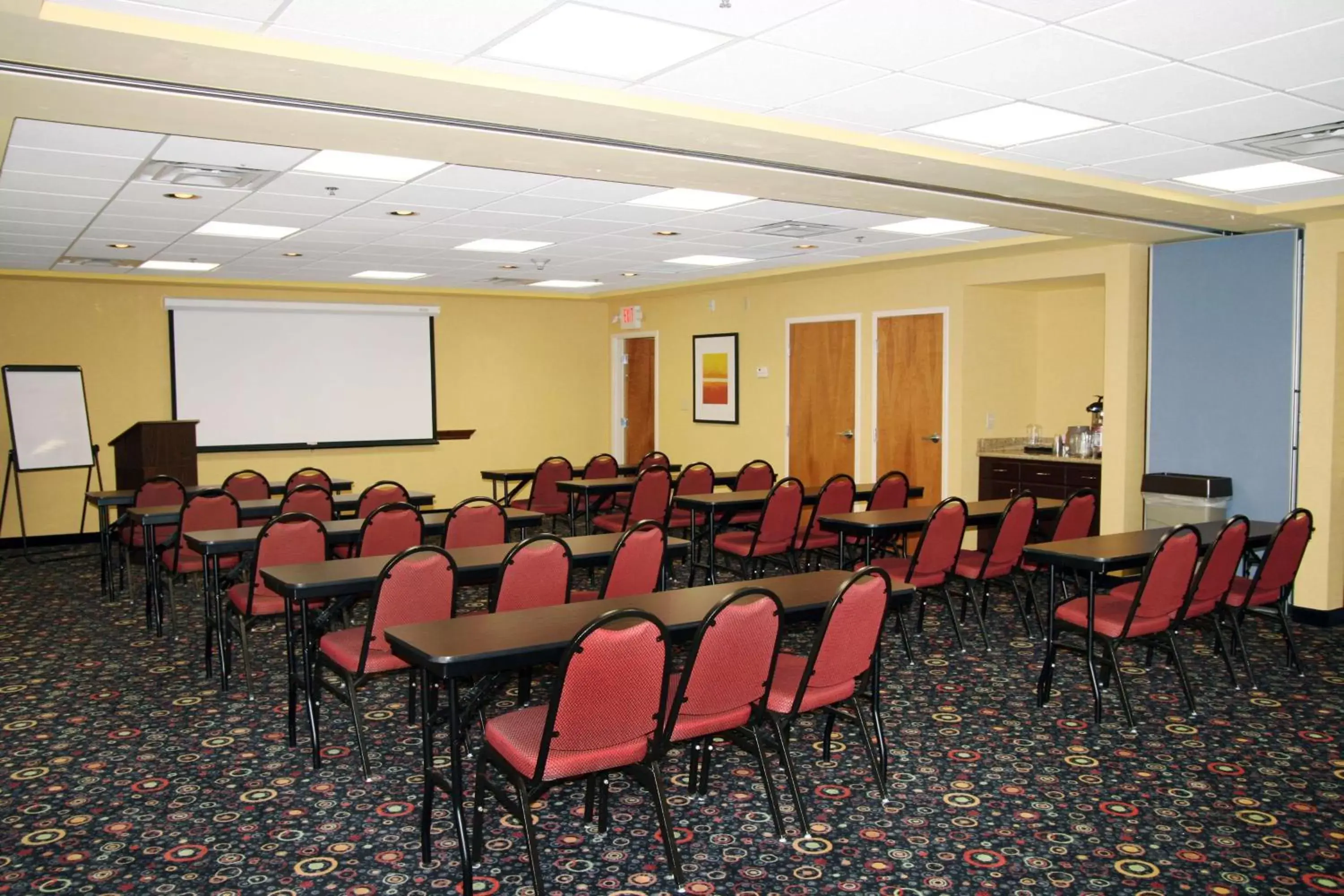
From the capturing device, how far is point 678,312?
12.5m

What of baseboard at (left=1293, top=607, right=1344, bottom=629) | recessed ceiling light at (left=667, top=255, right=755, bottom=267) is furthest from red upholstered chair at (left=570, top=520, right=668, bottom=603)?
baseboard at (left=1293, top=607, right=1344, bottom=629)

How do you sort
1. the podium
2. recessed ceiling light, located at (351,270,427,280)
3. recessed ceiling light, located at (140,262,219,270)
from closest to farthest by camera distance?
the podium
recessed ceiling light, located at (140,262,219,270)
recessed ceiling light, located at (351,270,427,280)

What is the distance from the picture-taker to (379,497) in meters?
7.27

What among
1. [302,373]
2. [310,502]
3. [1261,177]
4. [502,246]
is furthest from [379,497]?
[1261,177]

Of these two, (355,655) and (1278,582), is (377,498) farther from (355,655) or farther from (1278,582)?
(1278,582)

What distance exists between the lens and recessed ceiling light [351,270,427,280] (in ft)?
32.8

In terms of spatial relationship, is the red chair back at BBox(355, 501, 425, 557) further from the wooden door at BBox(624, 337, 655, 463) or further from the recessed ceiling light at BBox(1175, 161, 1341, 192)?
the wooden door at BBox(624, 337, 655, 463)

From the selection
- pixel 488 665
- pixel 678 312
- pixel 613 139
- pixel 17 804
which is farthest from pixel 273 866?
pixel 678 312

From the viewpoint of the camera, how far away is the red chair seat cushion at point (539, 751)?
2.97m

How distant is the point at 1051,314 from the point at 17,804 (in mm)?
8992

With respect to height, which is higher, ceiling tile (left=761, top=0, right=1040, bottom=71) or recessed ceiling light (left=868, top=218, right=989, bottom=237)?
recessed ceiling light (left=868, top=218, right=989, bottom=237)

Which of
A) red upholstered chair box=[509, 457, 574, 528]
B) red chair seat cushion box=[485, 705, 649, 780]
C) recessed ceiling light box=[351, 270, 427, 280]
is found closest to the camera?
red chair seat cushion box=[485, 705, 649, 780]

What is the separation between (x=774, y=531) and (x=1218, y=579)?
282 cm

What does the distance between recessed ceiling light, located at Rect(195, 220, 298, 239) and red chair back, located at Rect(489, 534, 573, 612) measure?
3.98 metres
